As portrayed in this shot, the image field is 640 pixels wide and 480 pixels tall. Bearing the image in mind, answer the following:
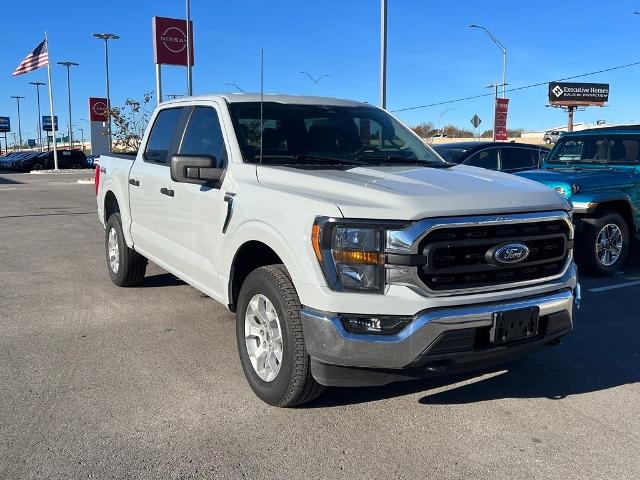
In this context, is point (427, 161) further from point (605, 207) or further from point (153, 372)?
point (605, 207)

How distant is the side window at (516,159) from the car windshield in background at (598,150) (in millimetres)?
986

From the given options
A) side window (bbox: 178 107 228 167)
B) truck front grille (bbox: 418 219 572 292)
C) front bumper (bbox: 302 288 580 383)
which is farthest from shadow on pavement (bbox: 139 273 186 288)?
truck front grille (bbox: 418 219 572 292)

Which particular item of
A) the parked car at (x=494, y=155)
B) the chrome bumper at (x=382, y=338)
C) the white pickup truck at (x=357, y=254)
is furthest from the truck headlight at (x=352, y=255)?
the parked car at (x=494, y=155)

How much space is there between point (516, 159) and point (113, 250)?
23.0 feet

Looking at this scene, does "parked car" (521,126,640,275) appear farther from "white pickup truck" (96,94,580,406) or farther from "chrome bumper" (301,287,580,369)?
"chrome bumper" (301,287,580,369)

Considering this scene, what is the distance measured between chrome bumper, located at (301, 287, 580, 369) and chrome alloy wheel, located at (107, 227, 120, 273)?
4.15 meters

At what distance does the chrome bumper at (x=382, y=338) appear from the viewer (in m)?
3.17

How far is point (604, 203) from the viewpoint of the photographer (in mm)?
7633

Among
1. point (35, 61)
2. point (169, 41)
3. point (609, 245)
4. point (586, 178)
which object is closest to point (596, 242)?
point (609, 245)

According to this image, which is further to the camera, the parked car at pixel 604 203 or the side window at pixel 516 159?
the side window at pixel 516 159

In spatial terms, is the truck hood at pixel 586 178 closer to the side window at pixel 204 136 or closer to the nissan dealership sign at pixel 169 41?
the side window at pixel 204 136

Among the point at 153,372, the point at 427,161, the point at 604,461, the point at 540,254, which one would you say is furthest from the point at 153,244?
the point at 604,461

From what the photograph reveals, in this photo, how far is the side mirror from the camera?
13.7 ft

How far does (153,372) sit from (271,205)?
166 cm
